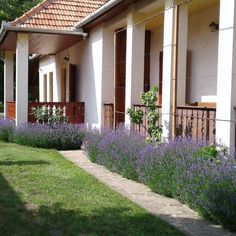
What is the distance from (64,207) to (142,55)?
5.73 metres

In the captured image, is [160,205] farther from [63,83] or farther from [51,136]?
[63,83]

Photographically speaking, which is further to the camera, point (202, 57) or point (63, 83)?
point (63, 83)

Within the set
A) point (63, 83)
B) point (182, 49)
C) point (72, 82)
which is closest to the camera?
point (182, 49)

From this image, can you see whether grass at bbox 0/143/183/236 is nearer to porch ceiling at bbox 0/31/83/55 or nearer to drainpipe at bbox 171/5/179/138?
drainpipe at bbox 171/5/179/138

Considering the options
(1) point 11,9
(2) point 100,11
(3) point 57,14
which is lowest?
(2) point 100,11

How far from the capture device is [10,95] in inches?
760

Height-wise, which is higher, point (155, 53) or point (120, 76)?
point (155, 53)

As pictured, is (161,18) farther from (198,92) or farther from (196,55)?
(198,92)

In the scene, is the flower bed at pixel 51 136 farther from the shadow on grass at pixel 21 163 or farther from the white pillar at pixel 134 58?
the shadow on grass at pixel 21 163

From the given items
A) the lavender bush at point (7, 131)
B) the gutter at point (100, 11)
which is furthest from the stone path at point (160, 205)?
the lavender bush at point (7, 131)

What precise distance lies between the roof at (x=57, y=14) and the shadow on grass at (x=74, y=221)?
8356mm

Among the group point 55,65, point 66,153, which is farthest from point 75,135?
point 55,65

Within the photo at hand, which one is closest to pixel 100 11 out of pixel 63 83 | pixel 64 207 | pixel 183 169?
pixel 183 169

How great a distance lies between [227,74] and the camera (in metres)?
6.91
